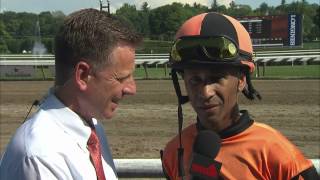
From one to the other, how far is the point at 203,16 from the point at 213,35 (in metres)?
0.14

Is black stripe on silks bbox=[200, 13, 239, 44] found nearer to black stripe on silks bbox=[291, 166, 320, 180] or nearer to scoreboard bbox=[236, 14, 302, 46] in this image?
A: black stripe on silks bbox=[291, 166, 320, 180]

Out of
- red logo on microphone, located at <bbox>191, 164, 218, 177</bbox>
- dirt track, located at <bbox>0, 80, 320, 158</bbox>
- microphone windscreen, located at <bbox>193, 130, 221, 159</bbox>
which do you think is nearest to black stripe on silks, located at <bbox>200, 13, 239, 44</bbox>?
microphone windscreen, located at <bbox>193, 130, 221, 159</bbox>

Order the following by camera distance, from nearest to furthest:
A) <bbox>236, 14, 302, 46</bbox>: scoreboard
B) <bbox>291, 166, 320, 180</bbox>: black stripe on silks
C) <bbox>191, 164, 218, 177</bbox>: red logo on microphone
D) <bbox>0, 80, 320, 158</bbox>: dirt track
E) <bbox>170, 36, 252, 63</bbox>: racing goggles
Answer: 1. <bbox>291, 166, 320, 180</bbox>: black stripe on silks
2. <bbox>191, 164, 218, 177</bbox>: red logo on microphone
3. <bbox>170, 36, 252, 63</bbox>: racing goggles
4. <bbox>0, 80, 320, 158</bbox>: dirt track
5. <bbox>236, 14, 302, 46</bbox>: scoreboard

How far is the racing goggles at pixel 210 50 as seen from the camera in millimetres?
2453

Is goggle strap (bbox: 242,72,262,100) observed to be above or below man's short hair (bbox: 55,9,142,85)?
below

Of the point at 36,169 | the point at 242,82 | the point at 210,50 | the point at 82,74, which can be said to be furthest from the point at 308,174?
the point at 36,169

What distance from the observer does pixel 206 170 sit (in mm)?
2332

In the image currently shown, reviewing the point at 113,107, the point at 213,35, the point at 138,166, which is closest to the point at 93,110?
the point at 113,107

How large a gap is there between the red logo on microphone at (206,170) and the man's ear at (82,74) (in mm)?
590

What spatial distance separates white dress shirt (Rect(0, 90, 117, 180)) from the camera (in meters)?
1.80

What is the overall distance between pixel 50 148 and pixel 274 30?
4129 centimetres

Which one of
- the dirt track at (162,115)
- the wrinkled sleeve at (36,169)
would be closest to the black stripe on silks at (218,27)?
the wrinkled sleeve at (36,169)

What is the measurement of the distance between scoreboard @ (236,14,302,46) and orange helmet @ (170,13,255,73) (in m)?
39.1

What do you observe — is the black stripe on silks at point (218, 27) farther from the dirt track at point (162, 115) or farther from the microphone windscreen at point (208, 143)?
the dirt track at point (162, 115)
